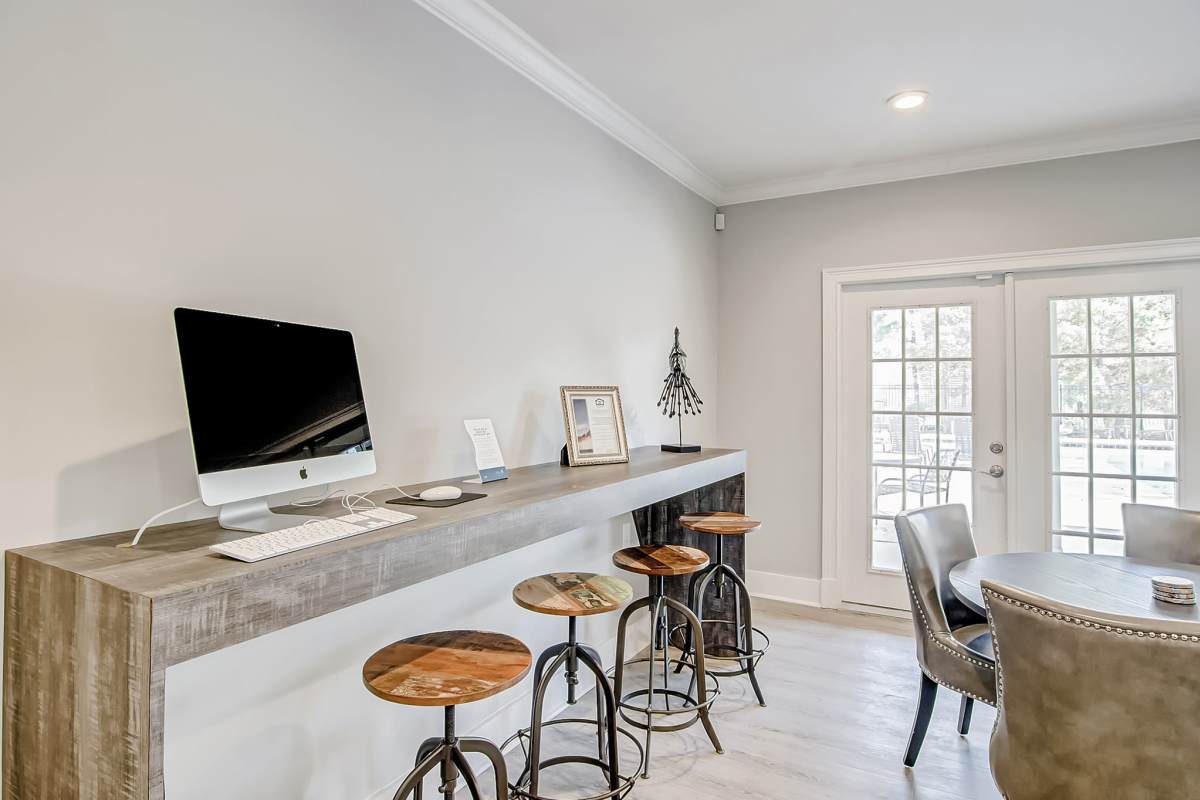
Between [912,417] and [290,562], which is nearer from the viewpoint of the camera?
[290,562]

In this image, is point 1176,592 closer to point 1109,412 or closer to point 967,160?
point 1109,412

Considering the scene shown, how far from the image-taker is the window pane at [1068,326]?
3.40 metres

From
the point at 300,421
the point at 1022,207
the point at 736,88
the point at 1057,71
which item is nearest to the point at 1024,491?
the point at 1022,207

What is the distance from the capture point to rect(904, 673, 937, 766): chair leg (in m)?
2.21

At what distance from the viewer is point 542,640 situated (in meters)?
2.52

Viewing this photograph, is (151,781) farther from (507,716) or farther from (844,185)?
(844,185)

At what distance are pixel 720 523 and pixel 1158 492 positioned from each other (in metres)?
2.31

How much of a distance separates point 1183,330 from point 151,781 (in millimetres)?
4255

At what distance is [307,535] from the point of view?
1.20 meters

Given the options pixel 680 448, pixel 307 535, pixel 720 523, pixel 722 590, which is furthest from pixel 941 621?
pixel 307 535

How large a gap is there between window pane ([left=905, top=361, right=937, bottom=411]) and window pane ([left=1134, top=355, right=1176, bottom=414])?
92 cm

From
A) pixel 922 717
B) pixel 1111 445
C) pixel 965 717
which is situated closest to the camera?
pixel 922 717

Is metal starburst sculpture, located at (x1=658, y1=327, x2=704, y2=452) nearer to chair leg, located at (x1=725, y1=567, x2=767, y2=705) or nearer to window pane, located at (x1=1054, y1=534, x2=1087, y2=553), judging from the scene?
chair leg, located at (x1=725, y1=567, x2=767, y2=705)

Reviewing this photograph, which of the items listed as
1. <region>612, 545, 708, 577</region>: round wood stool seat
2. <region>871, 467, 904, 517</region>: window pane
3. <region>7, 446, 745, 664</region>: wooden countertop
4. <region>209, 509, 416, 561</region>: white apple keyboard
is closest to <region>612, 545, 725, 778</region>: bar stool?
<region>612, 545, 708, 577</region>: round wood stool seat
